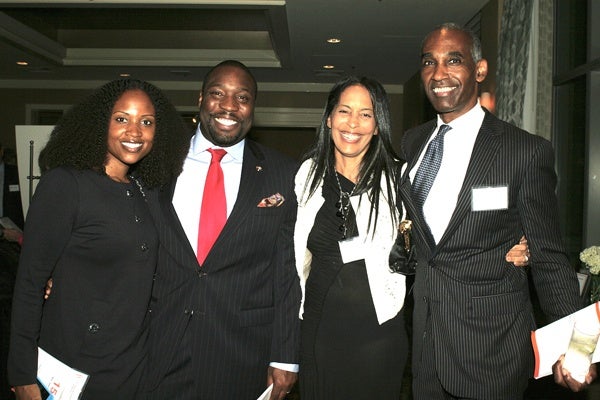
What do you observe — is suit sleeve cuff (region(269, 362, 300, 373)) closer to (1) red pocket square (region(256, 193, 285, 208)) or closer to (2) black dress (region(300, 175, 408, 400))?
(2) black dress (region(300, 175, 408, 400))

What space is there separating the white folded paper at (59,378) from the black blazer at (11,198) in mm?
5154

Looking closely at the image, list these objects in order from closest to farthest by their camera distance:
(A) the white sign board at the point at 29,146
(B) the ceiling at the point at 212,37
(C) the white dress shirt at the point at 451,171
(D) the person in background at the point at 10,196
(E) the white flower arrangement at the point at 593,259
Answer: (C) the white dress shirt at the point at 451,171
(E) the white flower arrangement at the point at 593,259
(A) the white sign board at the point at 29,146
(D) the person in background at the point at 10,196
(B) the ceiling at the point at 212,37

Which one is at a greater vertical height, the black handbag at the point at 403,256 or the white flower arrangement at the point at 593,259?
the black handbag at the point at 403,256

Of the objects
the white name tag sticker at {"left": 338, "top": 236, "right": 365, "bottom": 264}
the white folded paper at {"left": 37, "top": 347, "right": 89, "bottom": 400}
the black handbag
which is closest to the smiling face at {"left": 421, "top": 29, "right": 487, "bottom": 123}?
the black handbag

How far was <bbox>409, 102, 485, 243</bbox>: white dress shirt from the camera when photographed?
2.15 meters

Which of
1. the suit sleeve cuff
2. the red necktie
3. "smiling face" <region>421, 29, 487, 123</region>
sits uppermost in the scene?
"smiling face" <region>421, 29, 487, 123</region>

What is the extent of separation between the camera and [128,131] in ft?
6.81

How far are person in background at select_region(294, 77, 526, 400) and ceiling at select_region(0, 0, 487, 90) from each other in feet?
13.8

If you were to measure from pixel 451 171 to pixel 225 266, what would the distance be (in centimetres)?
88

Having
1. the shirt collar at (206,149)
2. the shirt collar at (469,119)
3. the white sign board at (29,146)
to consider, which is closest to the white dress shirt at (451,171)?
the shirt collar at (469,119)

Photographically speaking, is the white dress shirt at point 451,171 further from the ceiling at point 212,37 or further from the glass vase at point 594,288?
the ceiling at point 212,37

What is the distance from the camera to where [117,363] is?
6.41 feet

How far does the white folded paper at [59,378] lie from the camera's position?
1776 millimetres

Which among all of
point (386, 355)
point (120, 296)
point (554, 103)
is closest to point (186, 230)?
point (120, 296)
